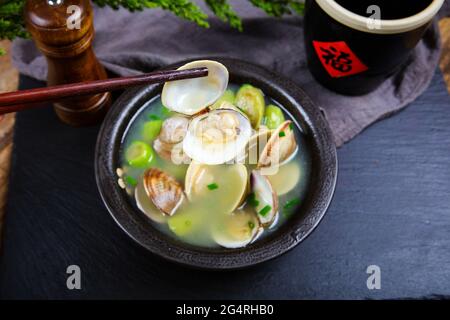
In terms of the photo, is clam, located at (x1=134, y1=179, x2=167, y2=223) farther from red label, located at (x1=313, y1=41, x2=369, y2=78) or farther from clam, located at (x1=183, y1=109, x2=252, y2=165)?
red label, located at (x1=313, y1=41, x2=369, y2=78)

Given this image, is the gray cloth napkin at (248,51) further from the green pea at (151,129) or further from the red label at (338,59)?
the green pea at (151,129)

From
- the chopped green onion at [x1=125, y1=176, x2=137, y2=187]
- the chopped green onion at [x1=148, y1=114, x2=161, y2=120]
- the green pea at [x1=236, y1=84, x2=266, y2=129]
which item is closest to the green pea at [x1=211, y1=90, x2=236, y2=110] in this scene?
the green pea at [x1=236, y1=84, x2=266, y2=129]

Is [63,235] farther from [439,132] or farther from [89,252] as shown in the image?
[439,132]

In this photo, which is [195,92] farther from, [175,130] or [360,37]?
[360,37]

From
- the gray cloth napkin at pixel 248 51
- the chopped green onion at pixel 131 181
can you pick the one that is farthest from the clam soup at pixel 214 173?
the gray cloth napkin at pixel 248 51
